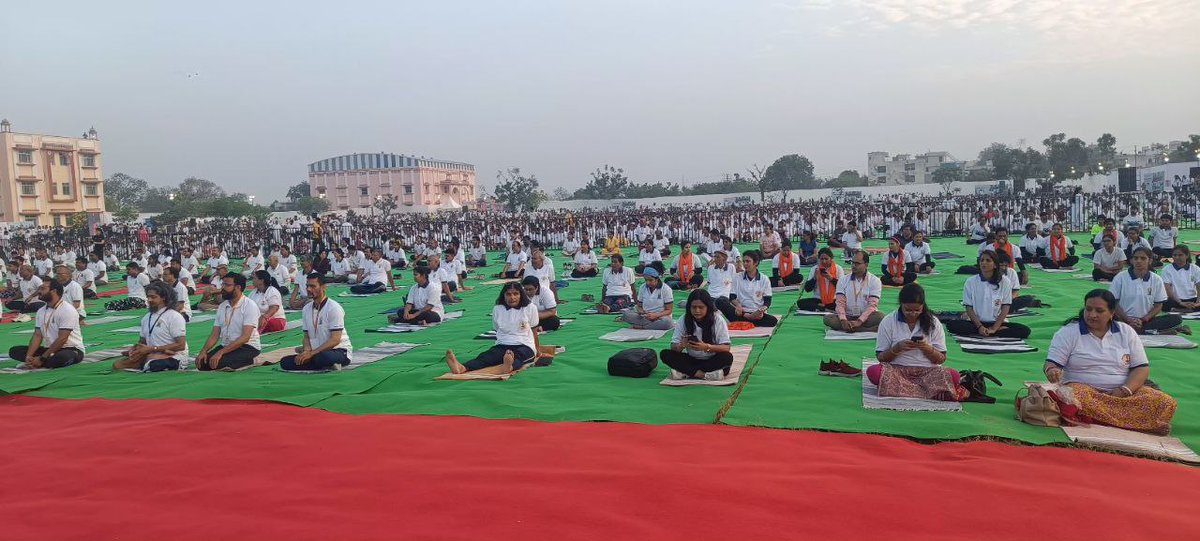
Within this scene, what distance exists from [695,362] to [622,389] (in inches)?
25.5

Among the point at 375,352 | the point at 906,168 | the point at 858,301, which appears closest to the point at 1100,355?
the point at 858,301

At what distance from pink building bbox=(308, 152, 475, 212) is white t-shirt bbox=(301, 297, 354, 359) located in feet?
197

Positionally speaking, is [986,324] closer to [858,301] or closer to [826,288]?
[858,301]

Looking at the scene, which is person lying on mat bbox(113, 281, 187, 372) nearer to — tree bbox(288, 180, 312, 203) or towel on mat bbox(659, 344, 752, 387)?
towel on mat bbox(659, 344, 752, 387)

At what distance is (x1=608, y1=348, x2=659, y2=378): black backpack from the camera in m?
6.62

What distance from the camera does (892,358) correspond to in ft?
18.3

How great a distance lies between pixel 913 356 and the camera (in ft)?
18.2

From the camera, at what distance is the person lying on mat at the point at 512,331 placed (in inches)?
279

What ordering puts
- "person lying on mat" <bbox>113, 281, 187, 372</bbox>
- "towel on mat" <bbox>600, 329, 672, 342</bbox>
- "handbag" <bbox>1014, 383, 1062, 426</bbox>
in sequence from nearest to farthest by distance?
"handbag" <bbox>1014, 383, 1062, 426</bbox> < "person lying on mat" <bbox>113, 281, 187, 372</bbox> < "towel on mat" <bbox>600, 329, 672, 342</bbox>

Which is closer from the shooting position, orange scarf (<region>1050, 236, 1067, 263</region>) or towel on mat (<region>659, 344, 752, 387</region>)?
towel on mat (<region>659, 344, 752, 387</region>)

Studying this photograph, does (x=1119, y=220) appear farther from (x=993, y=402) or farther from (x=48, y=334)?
(x=48, y=334)

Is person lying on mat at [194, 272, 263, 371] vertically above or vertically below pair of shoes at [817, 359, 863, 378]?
above

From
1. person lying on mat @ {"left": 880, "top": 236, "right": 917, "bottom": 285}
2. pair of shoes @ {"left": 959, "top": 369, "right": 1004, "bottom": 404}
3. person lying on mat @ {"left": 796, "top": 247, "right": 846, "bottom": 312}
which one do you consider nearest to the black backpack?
pair of shoes @ {"left": 959, "top": 369, "right": 1004, "bottom": 404}

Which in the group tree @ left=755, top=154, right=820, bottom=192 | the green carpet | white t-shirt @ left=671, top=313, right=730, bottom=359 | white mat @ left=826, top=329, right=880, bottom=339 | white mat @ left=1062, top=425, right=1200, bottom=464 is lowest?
white mat @ left=1062, top=425, right=1200, bottom=464
